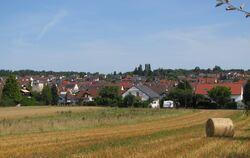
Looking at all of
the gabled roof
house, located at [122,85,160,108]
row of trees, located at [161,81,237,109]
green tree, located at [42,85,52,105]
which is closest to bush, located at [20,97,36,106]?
green tree, located at [42,85,52,105]

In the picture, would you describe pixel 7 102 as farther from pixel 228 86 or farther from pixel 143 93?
pixel 228 86

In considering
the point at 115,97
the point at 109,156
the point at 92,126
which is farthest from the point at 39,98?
the point at 109,156

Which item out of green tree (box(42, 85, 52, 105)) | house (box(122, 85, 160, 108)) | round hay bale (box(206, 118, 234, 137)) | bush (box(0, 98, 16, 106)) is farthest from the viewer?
house (box(122, 85, 160, 108))

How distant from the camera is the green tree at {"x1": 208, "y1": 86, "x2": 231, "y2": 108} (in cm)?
9594

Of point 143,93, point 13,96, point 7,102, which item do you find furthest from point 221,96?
point 13,96

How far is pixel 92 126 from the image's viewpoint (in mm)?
40406

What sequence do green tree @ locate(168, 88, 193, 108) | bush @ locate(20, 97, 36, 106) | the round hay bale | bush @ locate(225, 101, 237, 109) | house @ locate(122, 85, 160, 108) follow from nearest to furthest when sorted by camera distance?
the round hay bale → bush @ locate(225, 101, 237, 109) → green tree @ locate(168, 88, 193, 108) → bush @ locate(20, 97, 36, 106) → house @ locate(122, 85, 160, 108)

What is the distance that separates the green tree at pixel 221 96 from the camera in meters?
95.9

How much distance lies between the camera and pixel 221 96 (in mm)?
96562

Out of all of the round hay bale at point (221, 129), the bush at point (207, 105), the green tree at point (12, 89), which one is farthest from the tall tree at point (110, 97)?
the round hay bale at point (221, 129)

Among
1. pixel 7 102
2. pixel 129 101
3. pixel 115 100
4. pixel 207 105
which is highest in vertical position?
pixel 115 100

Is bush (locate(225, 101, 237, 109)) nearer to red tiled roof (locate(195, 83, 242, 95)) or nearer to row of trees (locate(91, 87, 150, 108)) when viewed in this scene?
row of trees (locate(91, 87, 150, 108))

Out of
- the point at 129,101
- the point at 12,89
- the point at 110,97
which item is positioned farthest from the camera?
the point at 12,89

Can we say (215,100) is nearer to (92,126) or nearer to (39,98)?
(39,98)
